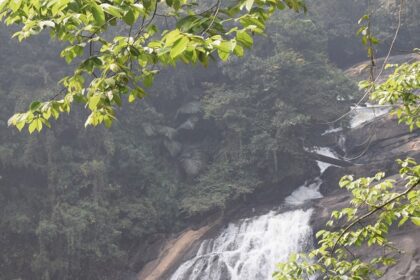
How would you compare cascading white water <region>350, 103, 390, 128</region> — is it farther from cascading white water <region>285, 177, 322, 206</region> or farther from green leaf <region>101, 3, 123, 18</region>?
green leaf <region>101, 3, 123, 18</region>

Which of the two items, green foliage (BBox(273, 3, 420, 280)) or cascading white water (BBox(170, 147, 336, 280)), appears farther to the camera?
cascading white water (BBox(170, 147, 336, 280))

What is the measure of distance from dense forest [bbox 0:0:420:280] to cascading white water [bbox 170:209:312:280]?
2.21 m

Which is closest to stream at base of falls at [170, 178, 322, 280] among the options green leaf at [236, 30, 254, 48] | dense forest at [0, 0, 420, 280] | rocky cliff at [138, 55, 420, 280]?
rocky cliff at [138, 55, 420, 280]

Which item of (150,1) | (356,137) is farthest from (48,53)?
(150,1)

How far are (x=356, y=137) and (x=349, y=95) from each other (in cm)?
232

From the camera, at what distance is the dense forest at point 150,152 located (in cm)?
1894

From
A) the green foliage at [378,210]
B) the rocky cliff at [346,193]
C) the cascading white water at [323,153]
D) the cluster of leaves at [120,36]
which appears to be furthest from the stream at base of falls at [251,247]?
the cluster of leaves at [120,36]

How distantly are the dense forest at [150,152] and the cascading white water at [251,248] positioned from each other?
2.21m

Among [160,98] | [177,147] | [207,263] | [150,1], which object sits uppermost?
[150,1]

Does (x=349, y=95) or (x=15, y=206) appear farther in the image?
(x=349, y=95)

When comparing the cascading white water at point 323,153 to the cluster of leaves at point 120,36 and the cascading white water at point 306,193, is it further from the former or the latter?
the cluster of leaves at point 120,36

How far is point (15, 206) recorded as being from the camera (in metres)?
19.5

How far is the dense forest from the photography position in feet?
62.1

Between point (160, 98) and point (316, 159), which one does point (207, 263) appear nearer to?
point (316, 159)
